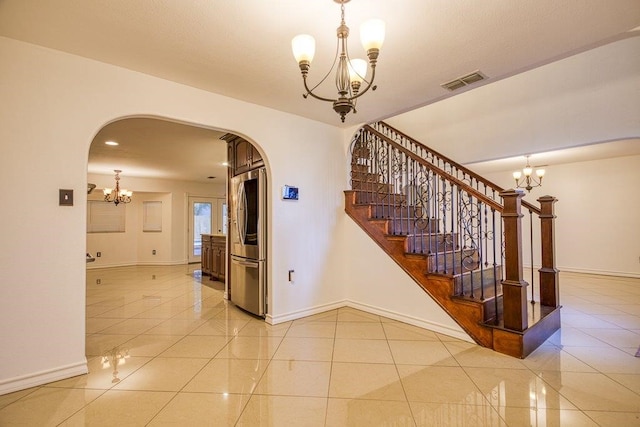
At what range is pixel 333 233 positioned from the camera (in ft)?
13.2

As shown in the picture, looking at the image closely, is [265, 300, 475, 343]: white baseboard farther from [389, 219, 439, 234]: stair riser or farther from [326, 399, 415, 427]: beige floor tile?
[326, 399, 415, 427]: beige floor tile

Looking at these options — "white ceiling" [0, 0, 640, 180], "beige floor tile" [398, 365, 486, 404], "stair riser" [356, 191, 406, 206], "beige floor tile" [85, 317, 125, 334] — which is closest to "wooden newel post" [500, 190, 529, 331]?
"beige floor tile" [398, 365, 486, 404]

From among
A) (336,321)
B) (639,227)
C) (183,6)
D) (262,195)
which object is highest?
(183,6)

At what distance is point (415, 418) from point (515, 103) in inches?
208

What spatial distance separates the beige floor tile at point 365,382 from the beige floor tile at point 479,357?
0.65 m

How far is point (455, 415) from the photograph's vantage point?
175 centimetres

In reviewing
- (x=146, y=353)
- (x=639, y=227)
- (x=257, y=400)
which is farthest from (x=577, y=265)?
(x=146, y=353)

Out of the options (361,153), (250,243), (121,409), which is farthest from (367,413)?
(361,153)

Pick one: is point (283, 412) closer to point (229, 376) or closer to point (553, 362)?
point (229, 376)

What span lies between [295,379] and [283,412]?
38 centimetres

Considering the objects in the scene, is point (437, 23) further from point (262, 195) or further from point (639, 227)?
point (639, 227)

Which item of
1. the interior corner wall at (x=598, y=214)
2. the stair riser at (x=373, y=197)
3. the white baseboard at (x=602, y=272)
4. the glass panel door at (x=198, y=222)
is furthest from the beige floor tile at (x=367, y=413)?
the glass panel door at (x=198, y=222)

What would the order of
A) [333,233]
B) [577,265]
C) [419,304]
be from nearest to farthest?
[419,304] < [333,233] < [577,265]

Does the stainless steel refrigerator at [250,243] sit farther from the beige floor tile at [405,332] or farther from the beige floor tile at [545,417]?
the beige floor tile at [545,417]
